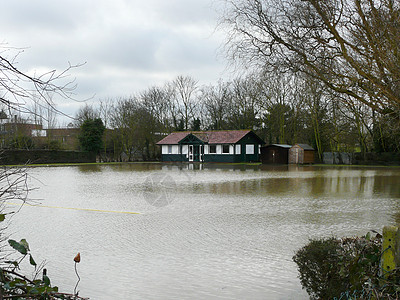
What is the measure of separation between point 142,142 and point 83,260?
48868mm

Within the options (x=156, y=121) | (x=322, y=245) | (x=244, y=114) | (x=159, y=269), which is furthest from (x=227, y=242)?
(x=156, y=121)

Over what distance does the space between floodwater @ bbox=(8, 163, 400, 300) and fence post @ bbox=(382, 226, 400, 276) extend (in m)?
1.98

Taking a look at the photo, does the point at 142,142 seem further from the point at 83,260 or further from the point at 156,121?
the point at 83,260

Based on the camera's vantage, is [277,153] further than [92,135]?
No

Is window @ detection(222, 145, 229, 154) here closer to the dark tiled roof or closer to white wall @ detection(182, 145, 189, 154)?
the dark tiled roof

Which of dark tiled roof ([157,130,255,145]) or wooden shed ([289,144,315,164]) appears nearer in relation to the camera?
wooden shed ([289,144,315,164])

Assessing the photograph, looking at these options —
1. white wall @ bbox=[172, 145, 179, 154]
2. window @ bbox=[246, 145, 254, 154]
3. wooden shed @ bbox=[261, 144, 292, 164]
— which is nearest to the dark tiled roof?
white wall @ bbox=[172, 145, 179, 154]

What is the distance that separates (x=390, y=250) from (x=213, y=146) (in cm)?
4390

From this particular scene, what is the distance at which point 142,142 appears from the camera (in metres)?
55.0

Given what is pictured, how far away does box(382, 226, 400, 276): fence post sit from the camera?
323cm

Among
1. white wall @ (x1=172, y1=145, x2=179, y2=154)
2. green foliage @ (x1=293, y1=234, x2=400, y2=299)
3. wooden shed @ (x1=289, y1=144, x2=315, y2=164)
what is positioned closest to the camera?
green foliage @ (x1=293, y1=234, x2=400, y2=299)

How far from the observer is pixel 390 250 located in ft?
10.6

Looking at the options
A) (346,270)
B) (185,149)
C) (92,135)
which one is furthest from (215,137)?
(346,270)

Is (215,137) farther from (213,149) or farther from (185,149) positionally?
(185,149)
